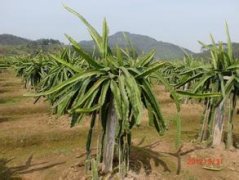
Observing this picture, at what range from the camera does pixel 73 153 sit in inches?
438

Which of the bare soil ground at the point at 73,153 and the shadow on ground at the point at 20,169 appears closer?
the bare soil ground at the point at 73,153

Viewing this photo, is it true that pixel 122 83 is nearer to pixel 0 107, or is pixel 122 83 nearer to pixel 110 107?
pixel 110 107

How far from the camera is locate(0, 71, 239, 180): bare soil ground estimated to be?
375 inches

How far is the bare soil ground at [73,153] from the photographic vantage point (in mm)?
9523

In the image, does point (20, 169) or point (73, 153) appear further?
point (73, 153)
